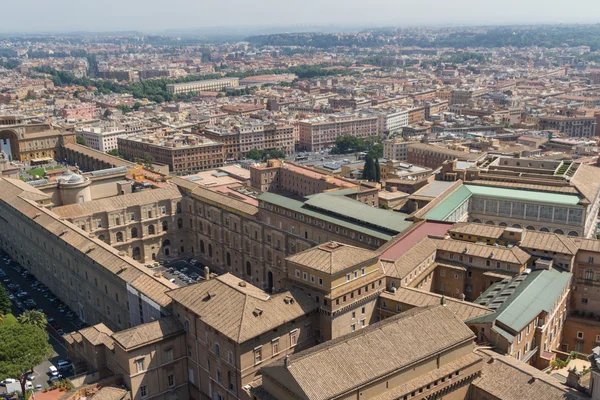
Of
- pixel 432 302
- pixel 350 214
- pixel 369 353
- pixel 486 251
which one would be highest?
pixel 369 353

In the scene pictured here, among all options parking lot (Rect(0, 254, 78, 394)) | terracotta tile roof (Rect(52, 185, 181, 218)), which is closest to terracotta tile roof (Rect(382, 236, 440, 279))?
parking lot (Rect(0, 254, 78, 394))

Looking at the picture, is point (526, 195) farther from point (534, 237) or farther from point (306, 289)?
point (306, 289)

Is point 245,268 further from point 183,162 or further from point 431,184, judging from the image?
point 183,162

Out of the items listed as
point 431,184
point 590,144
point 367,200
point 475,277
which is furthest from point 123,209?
point 590,144

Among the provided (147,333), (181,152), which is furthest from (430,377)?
(181,152)

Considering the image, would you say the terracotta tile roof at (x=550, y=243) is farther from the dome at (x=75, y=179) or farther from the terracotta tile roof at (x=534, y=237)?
the dome at (x=75, y=179)

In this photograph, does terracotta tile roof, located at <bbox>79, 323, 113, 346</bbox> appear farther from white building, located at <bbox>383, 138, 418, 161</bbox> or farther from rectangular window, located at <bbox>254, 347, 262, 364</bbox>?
white building, located at <bbox>383, 138, 418, 161</bbox>
